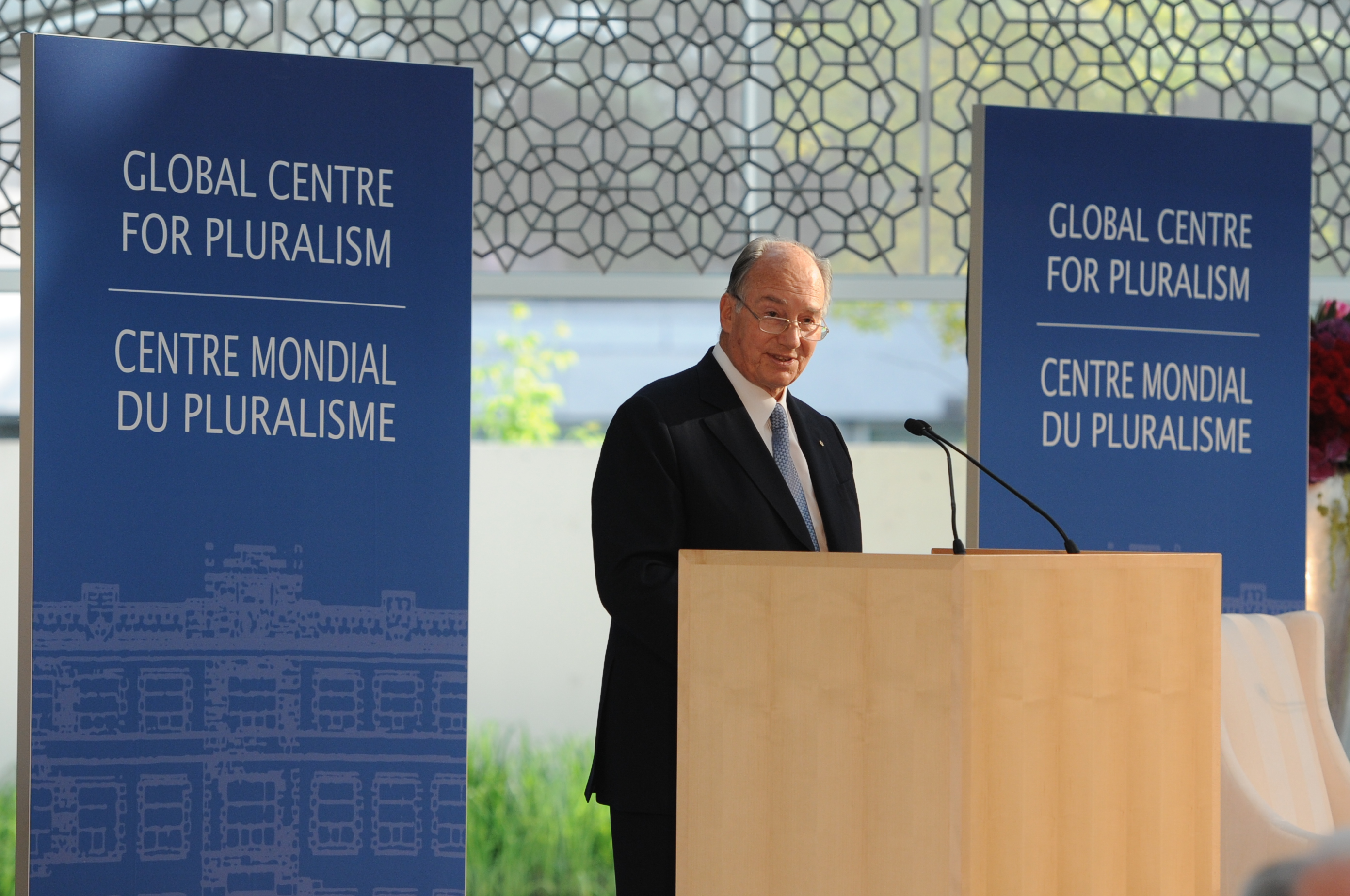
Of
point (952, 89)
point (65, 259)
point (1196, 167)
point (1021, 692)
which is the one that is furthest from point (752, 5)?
point (1021, 692)

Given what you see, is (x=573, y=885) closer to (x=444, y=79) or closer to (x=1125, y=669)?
(x=444, y=79)

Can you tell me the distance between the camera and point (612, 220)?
4.13 meters

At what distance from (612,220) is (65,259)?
6.22 feet

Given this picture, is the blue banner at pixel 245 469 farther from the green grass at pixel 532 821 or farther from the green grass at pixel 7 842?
the green grass at pixel 7 842

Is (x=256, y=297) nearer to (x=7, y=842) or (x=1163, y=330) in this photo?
(x=1163, y=330)

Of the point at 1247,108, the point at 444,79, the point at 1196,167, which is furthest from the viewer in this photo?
the point at 1247,108

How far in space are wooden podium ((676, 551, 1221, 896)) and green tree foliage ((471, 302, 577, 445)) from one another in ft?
11.4

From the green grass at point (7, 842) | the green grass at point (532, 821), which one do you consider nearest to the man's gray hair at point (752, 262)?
the green grass at point (532, 821)

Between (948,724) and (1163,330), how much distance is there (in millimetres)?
2331

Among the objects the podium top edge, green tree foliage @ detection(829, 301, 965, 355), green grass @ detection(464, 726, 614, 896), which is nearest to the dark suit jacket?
the podium top edge

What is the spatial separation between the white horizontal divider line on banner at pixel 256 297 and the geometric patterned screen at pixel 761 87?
41.0 inches

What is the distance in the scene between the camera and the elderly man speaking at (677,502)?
1.91m

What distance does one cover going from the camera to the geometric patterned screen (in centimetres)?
385

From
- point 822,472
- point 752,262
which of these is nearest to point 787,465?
point 822,472
